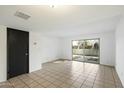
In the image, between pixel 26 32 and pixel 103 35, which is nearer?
pixel 26 32

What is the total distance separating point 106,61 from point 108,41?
4.04ft

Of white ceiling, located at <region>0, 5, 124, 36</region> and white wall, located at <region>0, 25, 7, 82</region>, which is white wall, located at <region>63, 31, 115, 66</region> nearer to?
white ceiling, located at <region>0, 5, 124, 36</region>

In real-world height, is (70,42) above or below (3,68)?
above

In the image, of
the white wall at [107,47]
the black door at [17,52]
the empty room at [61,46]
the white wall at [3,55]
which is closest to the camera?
the empty room at [61,46]

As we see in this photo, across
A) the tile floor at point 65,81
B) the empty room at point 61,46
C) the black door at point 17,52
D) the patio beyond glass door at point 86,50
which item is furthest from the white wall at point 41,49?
the patio beyond glass door at point 86,50

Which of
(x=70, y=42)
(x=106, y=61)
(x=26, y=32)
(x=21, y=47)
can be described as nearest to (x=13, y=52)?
(x=21, y=47)

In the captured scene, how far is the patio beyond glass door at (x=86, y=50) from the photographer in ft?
18.2

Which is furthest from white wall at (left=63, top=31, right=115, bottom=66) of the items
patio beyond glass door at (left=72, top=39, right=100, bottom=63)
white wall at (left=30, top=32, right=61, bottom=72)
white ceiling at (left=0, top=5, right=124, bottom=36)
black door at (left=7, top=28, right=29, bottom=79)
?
black door at (left=7, top=28, right=29, bottom=79)

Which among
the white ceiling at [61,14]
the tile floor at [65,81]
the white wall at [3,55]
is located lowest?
the tile floor at [65,81]

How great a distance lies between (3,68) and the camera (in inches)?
111

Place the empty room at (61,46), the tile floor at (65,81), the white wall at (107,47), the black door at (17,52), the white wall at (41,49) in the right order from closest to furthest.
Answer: the empty room at (61,46)
the tile floor at (65,81)
the black door at (17,52)
the white wall at (41,49)
the white wall at (107,47)

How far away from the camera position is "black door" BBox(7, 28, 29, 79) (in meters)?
3.01

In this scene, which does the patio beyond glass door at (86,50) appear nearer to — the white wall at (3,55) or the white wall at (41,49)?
the white wall at (41,49)
